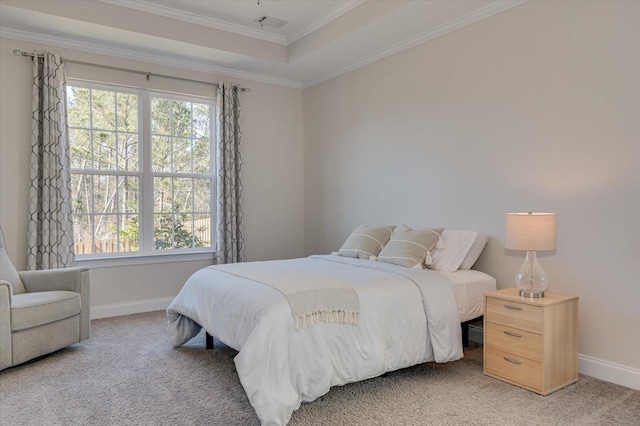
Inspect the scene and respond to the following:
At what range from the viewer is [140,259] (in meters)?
4.64

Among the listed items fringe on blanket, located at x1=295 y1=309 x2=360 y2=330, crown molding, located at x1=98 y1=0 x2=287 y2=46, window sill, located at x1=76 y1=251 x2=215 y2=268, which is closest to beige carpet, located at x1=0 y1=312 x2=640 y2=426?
fringe on blanket, located at x1=295 y1=309 x2=360 y2=330

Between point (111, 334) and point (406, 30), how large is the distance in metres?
3.83

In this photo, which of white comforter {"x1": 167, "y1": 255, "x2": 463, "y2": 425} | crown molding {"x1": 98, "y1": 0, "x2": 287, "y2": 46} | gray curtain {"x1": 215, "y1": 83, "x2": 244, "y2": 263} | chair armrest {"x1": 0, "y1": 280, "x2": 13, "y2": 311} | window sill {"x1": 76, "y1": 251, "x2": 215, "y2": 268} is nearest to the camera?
white comforter {"x1": 167, "y1": 255, "x2": 463, "y2": 425}

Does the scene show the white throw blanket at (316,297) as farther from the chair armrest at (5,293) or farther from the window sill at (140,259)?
the window sill at (140,259)

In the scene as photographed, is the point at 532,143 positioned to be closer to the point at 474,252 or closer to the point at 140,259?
the point at 474,252

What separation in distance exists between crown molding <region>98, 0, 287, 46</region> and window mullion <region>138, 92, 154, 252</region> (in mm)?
951

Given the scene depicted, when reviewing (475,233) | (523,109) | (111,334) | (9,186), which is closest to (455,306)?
(475,233)

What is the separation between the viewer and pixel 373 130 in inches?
185

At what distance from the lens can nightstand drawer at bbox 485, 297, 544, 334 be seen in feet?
8.56

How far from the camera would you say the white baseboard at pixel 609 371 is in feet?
8.89

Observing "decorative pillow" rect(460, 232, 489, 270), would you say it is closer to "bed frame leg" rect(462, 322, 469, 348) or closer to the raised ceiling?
"bed frame leg" rect(462, 322, 469, 348)

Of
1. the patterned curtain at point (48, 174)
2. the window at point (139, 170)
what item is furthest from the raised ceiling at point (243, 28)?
the window at point (139, 170)

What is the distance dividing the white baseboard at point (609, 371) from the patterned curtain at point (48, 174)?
14.5 ft

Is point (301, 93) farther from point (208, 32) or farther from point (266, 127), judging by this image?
point (208, 32)
